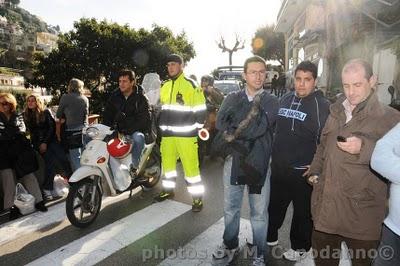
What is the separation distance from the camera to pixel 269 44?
57.7m

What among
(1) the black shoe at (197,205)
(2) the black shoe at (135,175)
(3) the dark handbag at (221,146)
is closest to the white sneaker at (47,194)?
(2) the black shoe at (135,175)

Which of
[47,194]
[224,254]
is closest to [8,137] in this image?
[47,194]

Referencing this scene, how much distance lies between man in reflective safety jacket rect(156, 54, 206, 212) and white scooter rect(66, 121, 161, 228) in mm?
641

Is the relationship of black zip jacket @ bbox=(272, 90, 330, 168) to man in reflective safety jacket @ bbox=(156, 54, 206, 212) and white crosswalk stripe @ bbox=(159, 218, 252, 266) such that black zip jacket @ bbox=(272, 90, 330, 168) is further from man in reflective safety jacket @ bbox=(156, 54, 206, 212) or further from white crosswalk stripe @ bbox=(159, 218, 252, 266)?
man in reflective safety jacket @ bbox=(156, 54, 206, 212)

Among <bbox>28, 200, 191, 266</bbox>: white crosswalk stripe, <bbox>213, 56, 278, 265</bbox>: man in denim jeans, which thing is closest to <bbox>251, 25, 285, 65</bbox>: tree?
<bbox>28, 200, 191, 266</bbox>: white crosswalk stripe

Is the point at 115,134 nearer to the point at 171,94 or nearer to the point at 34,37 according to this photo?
the point at 171,94

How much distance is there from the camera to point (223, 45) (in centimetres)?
5459

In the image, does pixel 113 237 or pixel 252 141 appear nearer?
pixel 252 141

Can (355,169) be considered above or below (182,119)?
below

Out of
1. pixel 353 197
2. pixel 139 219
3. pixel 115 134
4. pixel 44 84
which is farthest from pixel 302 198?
pixel 44 84

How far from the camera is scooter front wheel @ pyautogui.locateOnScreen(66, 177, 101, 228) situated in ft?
14.2

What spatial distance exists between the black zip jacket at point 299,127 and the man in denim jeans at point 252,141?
0.17 meters

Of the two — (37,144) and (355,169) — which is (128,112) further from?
(355,169)

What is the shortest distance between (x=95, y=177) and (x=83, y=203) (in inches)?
Answer: 14.4
